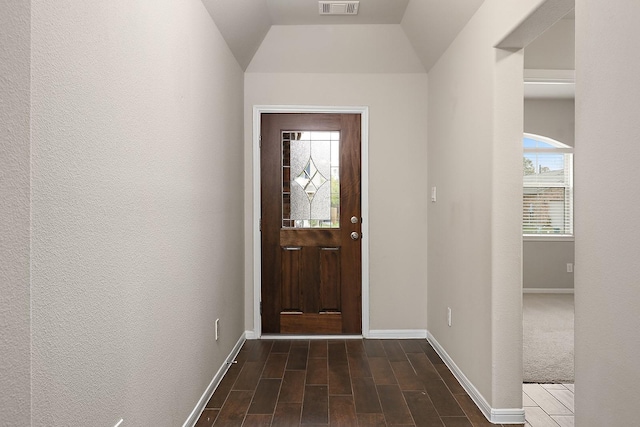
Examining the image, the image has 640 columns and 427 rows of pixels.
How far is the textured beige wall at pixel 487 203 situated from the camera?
2.42 meters

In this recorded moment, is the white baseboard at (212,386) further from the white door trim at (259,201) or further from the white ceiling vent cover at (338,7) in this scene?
the white ceiling vent cover at (338,7)

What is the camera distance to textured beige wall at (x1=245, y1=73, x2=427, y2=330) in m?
3.92

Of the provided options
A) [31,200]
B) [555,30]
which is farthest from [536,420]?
[555,30]

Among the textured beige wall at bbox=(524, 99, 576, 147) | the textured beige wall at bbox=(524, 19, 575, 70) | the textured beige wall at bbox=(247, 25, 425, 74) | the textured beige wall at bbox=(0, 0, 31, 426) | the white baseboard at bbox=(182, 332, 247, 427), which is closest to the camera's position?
the textured beige wall at bbox=(0, 0, 31, 426)

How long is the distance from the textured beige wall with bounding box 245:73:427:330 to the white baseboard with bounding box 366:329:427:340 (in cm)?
4

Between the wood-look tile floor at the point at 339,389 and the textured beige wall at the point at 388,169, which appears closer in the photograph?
the wood-look tile floor at the point at 339,389

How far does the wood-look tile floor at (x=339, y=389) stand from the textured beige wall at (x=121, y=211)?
0.33 metres

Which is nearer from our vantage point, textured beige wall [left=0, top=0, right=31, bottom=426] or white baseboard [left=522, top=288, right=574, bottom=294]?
textured beige wall [left=0, top=0, right=31, bottom=426]

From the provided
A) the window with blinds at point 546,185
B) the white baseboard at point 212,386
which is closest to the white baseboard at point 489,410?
the white baseboard at point 212,386

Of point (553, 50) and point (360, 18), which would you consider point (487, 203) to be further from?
point (553, 50)

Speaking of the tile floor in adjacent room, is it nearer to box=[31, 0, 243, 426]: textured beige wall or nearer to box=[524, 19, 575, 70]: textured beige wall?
box=[31, 0, 243, 426]: textured beige wall

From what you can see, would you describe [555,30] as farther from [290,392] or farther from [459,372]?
[290,392]

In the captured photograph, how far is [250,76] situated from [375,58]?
1129mm

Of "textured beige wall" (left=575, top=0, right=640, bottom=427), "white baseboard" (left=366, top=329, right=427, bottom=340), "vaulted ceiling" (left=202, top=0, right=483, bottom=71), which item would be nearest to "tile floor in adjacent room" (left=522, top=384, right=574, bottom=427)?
"textured beige wall" (left=575, top=0, right=640, bottom=427)
